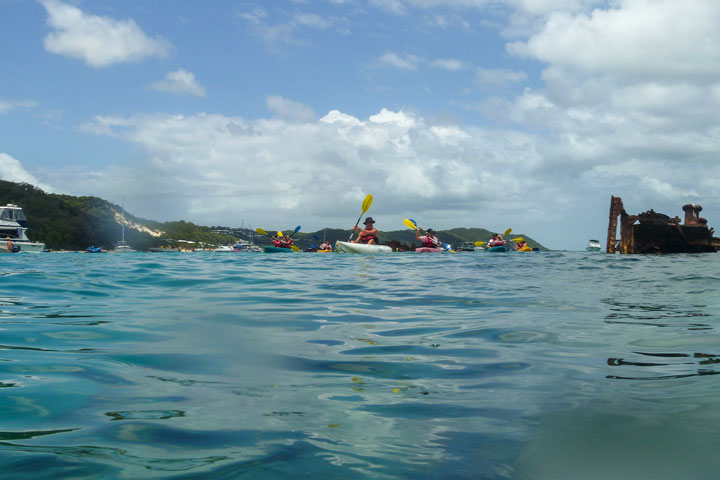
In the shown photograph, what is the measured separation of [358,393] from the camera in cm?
238

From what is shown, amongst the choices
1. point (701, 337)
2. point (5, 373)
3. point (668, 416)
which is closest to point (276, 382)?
point (5, 373)

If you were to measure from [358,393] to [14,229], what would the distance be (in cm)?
5240

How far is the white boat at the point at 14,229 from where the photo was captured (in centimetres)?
4266

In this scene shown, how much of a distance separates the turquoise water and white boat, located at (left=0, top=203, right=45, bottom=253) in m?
46.8

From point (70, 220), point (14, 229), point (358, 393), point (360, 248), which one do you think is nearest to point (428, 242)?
point (360, 248)

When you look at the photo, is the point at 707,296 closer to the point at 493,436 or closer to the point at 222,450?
the point at 493,436

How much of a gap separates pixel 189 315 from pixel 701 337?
4.74 meters

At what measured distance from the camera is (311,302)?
620cm

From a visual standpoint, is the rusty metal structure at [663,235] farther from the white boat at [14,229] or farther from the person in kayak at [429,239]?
the white boat at [14,229]

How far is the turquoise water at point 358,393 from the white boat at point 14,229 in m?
46.8

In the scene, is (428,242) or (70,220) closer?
(428,242)

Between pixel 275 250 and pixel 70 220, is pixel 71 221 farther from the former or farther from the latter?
pixel 275 250

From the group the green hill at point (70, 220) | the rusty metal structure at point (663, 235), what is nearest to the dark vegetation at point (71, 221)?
the green hill at point (70, 220)

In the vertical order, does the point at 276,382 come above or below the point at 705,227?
below
